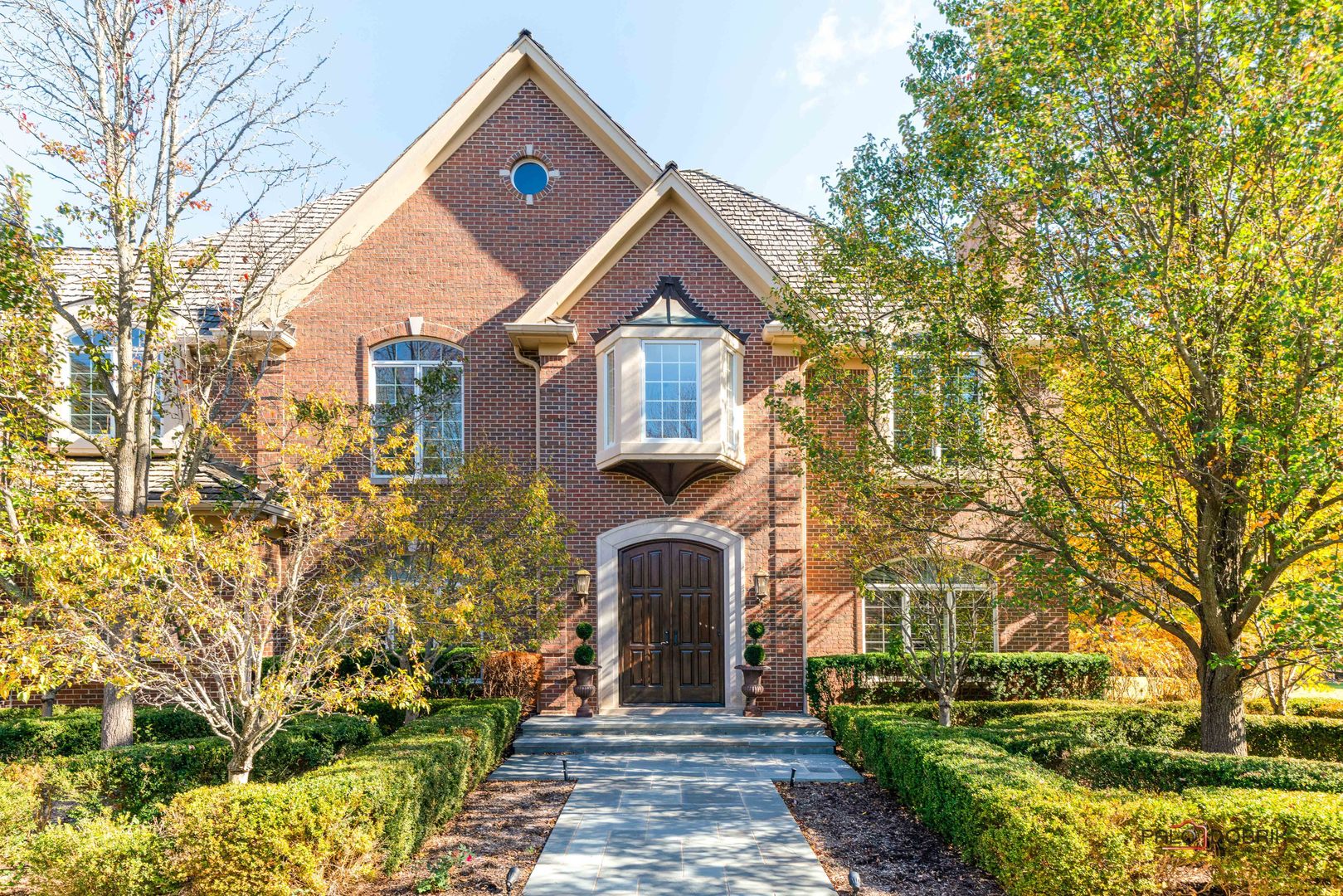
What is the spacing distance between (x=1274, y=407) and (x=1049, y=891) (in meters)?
4.81

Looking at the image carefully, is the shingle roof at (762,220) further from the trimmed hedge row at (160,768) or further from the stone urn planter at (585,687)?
the trimmed hedge row at (160,768)

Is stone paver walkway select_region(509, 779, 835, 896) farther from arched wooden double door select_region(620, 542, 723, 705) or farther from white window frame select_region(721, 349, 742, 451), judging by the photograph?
white window frame select_region(721, 349, 742, 451)

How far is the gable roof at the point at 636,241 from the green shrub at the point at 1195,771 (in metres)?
8.17

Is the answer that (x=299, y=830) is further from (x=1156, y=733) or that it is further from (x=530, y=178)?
(x=530, y=178)

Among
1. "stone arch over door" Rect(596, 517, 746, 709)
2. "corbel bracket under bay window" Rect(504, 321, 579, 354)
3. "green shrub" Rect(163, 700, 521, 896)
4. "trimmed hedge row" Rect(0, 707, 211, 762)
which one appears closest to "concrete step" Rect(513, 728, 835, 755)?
"stone arch over door" Rect(596, 517, 746, 709)

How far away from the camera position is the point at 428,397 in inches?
512

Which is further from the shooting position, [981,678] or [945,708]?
[981,678]

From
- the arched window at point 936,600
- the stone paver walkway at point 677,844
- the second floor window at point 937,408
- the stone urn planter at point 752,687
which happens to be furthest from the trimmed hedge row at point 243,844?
the arched window at point 936,600

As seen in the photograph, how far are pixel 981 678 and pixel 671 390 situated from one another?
6976 millimetres

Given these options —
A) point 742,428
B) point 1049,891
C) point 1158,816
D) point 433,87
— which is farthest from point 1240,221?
point 433,87

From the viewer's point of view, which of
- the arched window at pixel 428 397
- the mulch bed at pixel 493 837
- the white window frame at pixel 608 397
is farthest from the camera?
the white window frame at pixel 608 397

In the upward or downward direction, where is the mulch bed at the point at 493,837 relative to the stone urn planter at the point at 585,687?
downward

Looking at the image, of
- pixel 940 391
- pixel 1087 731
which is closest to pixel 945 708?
pixel 1087 731

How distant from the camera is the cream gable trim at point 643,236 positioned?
14.2 m
